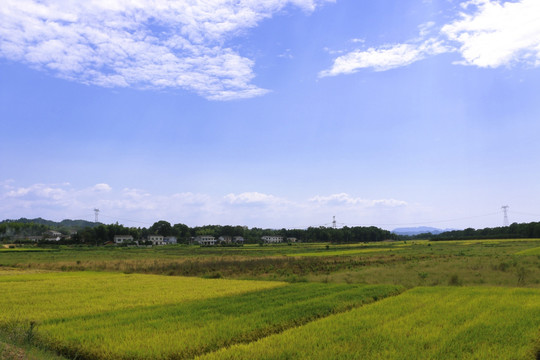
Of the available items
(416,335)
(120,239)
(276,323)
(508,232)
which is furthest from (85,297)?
(508,232)

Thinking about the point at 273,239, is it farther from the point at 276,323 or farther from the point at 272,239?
the point at 276,323

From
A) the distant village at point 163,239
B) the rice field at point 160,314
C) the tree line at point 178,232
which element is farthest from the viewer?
the distant village at point 163,239

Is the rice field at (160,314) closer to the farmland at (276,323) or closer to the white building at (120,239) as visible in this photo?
the farmland at (276,323)

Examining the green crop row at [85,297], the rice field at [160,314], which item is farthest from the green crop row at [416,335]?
the green crop row at [85,297]

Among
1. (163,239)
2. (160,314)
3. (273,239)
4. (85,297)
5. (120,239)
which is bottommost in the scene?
(273,239)

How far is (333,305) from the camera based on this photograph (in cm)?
1594

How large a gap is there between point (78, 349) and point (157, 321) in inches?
119

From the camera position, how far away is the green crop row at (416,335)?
9.32m

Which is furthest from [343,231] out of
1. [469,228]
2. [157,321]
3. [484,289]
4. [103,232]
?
[157,321]

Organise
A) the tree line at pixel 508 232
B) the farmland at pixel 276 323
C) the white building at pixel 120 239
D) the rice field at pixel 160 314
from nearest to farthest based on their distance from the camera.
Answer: the farmland at pixel 276 323, the rice field at pixel 160 314, the tree line at pixel 508 232, the white building at pixel 120 239

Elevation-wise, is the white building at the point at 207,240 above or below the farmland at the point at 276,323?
below

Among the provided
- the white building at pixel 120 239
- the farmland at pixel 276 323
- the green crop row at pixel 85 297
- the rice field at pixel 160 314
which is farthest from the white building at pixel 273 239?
the farmland at pixel 276 323

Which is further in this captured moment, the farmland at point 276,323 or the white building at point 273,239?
the white building at point 273,239

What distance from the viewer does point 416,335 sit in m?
11.0
